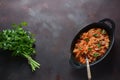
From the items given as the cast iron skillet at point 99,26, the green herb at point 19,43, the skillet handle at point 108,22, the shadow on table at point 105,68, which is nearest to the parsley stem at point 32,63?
the green herb at point 19,43

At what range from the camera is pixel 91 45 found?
1817 mm

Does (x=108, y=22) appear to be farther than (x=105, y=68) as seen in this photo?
Yes

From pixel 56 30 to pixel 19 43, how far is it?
0.33m

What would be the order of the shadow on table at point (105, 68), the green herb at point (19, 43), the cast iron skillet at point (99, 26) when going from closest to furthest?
1. the cast iron skillet at point (99, 26)
2. the shadow on table at point (105, 68)
3. the green herb at point (19, 43)

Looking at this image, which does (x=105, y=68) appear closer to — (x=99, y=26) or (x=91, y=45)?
(x=91, y=45)

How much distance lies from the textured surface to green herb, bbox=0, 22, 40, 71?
2.8 inches

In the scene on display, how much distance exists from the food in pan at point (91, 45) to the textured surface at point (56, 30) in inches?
3.7

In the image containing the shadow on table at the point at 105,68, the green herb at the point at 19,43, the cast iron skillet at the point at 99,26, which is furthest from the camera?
the green herb at the point at 19,43

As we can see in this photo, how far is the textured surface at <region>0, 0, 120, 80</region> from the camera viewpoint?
74.5 inches

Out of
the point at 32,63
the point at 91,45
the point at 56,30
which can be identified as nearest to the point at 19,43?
the point at 32,63

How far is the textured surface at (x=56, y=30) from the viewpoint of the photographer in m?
1.89

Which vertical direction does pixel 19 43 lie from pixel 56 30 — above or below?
below

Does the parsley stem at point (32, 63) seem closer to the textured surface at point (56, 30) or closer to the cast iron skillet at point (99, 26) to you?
the textured surface at point (56, 30)

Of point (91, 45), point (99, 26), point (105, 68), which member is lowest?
point (105, 68)
